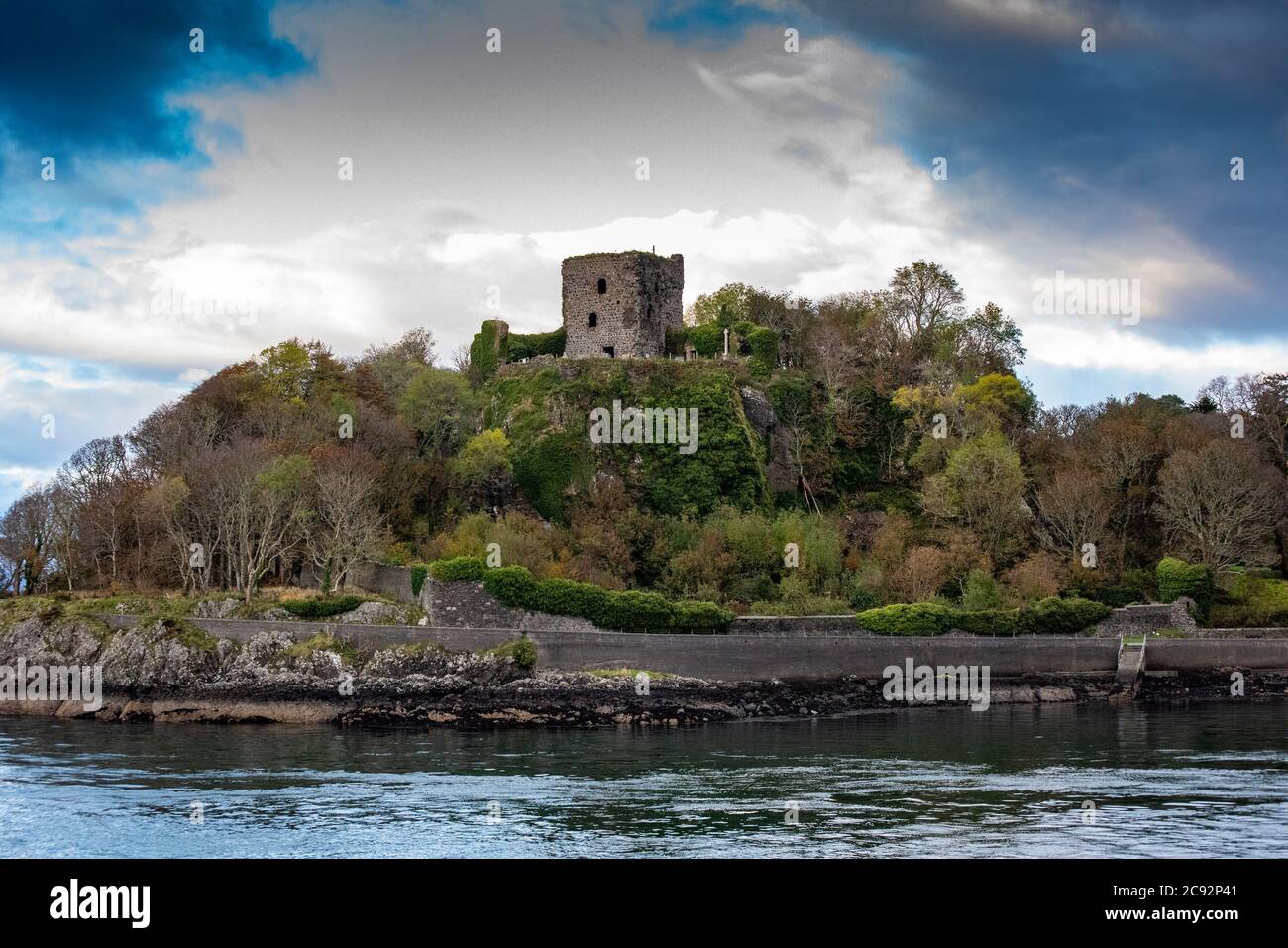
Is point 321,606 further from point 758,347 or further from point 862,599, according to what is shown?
point 758,347

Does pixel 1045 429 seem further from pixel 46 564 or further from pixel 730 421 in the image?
pixel 46 564

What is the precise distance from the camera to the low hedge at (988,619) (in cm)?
4962

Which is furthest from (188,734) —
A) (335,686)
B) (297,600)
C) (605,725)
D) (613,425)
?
(613,425)

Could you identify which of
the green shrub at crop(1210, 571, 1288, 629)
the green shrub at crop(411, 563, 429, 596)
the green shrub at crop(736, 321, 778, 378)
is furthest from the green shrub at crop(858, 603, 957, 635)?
the green shrub at crop(736, 321, 778, 378)

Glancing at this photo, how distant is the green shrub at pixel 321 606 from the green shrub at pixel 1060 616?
82.5 ft

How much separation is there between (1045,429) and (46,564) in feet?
151

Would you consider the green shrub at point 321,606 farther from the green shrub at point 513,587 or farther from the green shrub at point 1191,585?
the green shrub at point 1191,585

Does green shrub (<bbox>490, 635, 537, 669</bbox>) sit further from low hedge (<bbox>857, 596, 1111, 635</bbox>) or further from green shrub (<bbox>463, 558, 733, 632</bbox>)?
low hedge (<bbox>857, 596, 1111, 635</bbox>)

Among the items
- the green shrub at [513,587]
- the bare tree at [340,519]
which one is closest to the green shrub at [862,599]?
the green shrub at [513,587]

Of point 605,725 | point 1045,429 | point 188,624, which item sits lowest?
point 605,725

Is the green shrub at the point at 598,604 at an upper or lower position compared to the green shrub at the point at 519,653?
upper

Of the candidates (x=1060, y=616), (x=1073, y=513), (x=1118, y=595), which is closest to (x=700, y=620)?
(x=1060, y=616)

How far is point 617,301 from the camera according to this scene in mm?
69000
